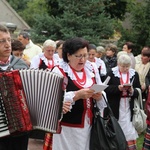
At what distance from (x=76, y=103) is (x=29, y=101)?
90 centimetres

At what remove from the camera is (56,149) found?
4633 mm

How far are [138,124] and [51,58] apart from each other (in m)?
2.16

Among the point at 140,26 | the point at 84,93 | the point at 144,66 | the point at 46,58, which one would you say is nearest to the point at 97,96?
the point at 84,93

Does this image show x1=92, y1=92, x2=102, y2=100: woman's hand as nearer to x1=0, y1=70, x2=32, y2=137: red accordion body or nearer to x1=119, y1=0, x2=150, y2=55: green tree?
x1=0, y1=70, x2=32, y2=137: red accordion body

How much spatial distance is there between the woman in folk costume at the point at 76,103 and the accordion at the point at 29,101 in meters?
0.60

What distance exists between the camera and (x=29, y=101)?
3.67 meters

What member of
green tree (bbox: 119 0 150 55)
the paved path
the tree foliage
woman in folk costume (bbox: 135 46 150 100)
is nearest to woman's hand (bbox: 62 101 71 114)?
the paved path

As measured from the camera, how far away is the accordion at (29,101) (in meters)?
3.54

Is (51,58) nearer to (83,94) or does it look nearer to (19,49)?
(19,49)

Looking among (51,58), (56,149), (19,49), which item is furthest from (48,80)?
(51,58)

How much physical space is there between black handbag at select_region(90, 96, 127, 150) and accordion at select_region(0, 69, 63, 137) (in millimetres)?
755

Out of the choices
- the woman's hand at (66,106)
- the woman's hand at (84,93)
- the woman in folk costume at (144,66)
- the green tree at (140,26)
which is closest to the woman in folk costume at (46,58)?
the woman in folk costume at (144,66)

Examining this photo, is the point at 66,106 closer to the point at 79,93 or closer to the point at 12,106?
the point at 79,93

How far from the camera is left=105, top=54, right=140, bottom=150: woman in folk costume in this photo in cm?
639
